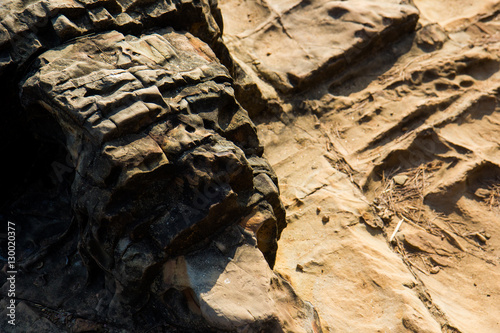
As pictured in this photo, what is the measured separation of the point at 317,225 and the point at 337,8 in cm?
244

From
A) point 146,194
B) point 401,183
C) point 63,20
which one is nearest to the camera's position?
point 146,194

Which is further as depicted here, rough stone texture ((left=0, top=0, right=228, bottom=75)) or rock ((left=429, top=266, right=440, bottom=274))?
rock ((left=429, top=266, right=440, bottom=274))

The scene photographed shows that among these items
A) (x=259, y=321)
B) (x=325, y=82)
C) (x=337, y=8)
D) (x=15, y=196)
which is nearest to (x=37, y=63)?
(x=15, y=196)

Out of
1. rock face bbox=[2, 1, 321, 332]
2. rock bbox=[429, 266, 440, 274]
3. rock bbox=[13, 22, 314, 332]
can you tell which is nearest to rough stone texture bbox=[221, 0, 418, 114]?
rock face bbox=[2, 1, 321, 332]

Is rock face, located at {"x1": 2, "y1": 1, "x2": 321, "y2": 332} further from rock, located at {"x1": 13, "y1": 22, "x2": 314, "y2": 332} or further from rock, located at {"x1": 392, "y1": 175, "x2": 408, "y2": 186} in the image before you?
rock, located at {"x1": 392, "y1": 175, "x2": 408, "y2": 186}

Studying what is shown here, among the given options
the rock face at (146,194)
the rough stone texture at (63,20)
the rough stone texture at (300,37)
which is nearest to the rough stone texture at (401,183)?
the rough stone texture at (300,37)

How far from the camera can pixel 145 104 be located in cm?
295

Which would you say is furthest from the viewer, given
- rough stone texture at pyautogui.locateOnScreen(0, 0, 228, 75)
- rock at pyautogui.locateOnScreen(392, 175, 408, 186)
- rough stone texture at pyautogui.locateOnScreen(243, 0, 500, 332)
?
rock at pyautogui.locateOnScreen(392, 175, 408, 186)

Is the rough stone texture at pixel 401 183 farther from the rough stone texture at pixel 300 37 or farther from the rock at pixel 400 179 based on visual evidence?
the rough stone texture at pixel 300 37

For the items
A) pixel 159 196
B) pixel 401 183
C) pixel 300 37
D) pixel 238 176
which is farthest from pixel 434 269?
pixel 300 37

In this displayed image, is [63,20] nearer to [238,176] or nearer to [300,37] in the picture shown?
[238,176]

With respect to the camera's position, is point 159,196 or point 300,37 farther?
point 300,37

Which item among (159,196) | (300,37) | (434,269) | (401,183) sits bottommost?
(434,269)

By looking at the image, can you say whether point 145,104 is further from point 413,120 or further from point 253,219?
point 413,120
